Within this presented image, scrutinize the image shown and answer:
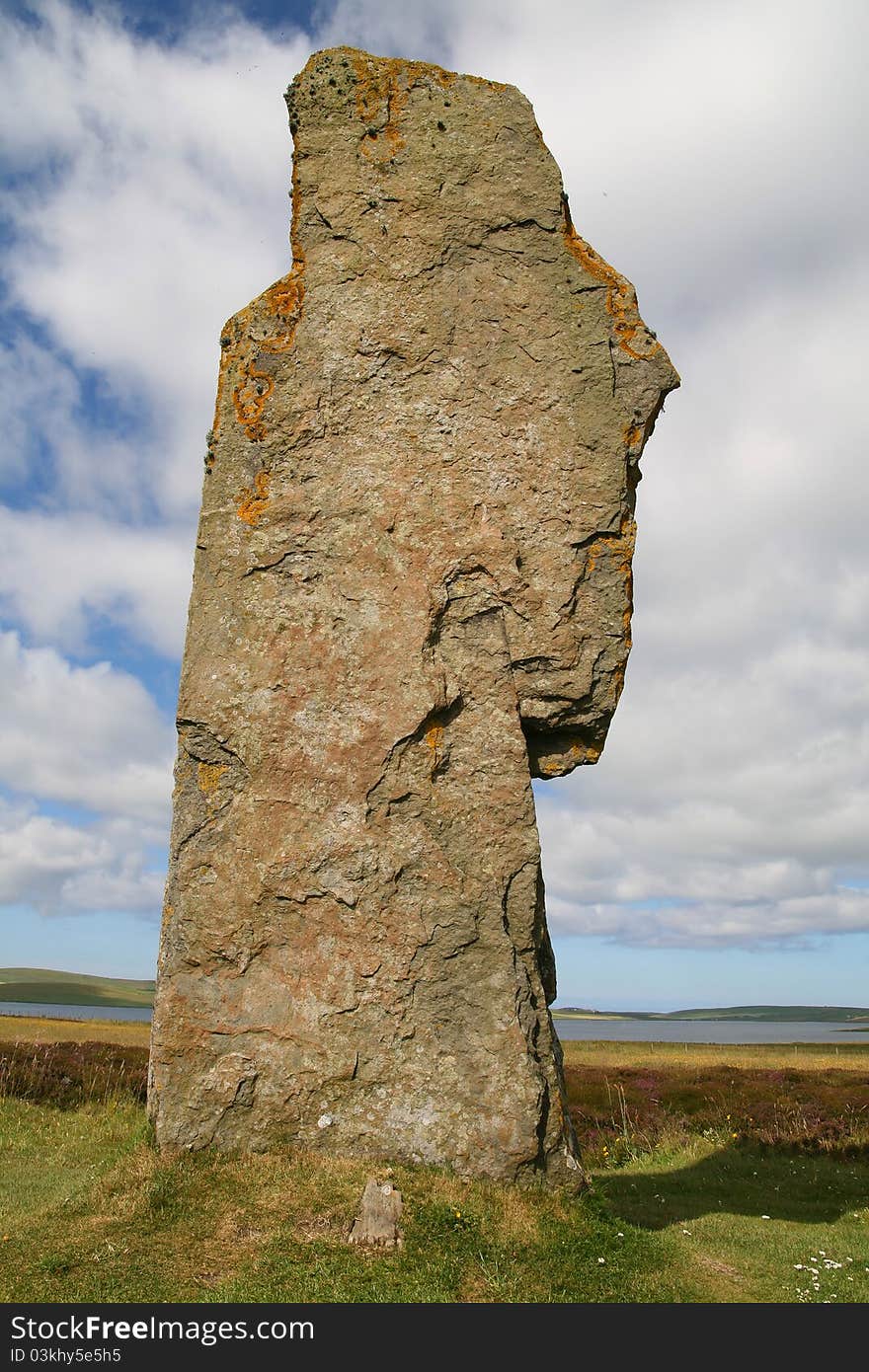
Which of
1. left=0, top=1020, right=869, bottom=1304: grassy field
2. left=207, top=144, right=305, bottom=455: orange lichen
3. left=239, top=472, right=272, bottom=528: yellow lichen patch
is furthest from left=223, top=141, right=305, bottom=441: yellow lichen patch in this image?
left=0, top=1020, right=869, bottom=1304: grassy field

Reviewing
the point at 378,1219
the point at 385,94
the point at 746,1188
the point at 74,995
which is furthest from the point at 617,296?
the point at 74,995

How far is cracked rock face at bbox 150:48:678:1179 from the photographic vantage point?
6777 mm

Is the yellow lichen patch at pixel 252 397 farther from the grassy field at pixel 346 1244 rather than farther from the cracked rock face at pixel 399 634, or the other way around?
the grassy field at pixel 346 1244

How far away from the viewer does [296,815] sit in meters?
7.13

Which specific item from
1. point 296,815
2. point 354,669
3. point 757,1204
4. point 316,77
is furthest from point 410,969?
point 316,77

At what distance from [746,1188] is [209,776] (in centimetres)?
824

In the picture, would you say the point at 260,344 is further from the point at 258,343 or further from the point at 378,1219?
the point at 378,1219

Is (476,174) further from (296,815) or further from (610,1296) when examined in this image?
(610,1296)

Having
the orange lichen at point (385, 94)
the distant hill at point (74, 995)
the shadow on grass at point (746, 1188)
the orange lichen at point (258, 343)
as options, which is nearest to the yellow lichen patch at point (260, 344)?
the orange lichen at point (258, 343)

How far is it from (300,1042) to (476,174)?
7120 mm

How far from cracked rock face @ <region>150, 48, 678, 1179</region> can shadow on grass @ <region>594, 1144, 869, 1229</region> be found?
3.15 m

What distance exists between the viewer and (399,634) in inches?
290

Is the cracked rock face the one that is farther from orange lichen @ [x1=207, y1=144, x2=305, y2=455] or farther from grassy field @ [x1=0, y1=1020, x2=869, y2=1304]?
grassy field @ [x1=0, y1=1020, x2=869, y2=1304]

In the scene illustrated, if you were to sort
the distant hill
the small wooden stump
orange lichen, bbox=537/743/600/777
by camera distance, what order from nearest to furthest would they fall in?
the small wooden stump, orange lichen, bbox=537/743/600/777, the distant hill
